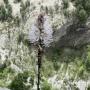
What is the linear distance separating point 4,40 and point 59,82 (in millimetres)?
4336

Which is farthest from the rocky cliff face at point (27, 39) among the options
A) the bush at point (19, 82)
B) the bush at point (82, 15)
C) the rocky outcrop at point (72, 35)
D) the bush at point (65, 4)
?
the bush at point (19, 82)

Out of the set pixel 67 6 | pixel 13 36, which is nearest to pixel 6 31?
pixel 13 36

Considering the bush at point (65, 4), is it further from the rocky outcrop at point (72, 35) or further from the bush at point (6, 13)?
the bush at point (6, 13)

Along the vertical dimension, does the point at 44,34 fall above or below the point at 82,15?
above

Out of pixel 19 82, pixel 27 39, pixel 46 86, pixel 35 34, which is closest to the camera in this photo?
pixel 35 34

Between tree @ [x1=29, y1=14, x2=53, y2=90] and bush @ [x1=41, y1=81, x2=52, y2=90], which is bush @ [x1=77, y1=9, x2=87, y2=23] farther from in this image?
tree @ [x1=29, y1=14, x2=53, y2=90]

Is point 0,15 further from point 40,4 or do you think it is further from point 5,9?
point 40,4

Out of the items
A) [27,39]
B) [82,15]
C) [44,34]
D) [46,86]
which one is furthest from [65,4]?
[44,34]

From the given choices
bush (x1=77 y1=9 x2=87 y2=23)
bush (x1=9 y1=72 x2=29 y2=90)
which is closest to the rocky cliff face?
bush (x1=77 y1=9 x2=87 y2=23)

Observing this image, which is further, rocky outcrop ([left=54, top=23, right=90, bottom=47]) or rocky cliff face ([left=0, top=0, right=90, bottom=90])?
rocky outcrop ([left=54, top=23, right=90, bottom=47])

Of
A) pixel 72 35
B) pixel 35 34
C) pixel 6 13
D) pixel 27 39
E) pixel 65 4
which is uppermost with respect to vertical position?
pixel 35 34

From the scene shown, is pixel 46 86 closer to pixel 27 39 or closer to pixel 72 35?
pixel 27 39

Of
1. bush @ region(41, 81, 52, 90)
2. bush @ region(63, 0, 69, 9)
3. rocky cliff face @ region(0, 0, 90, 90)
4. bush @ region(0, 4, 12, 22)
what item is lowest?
bush @ region(41, 81, 52, 90)

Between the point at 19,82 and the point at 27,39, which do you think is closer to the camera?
the point at 19,82
